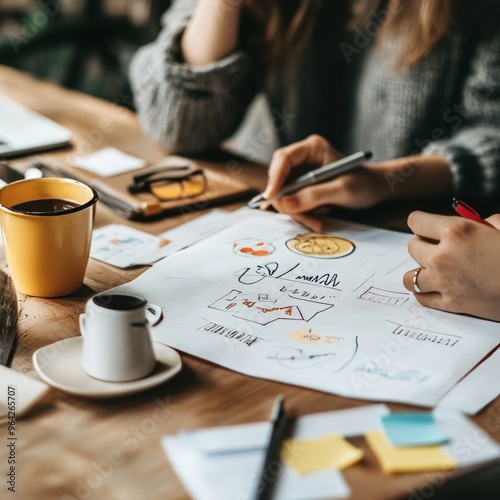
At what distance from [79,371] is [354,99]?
1.07 m

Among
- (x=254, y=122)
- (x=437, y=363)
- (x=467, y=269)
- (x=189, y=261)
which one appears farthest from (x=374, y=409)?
(x=254, y=122)

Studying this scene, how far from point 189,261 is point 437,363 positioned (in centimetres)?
34

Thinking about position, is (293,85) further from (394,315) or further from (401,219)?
(394,315)

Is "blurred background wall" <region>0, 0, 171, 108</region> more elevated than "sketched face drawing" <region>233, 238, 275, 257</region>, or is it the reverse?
"sketched face drawing" <region>233, 238, 275, 257</region>

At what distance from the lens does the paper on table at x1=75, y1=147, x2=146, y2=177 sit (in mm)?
1145

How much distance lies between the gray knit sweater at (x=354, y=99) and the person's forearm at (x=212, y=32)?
3 centimetres

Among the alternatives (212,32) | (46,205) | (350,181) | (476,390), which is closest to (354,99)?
(212,32)

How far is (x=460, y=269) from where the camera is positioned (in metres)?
0.75

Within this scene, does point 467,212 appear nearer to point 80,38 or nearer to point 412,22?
point 412,22

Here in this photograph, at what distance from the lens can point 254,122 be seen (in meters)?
1.67

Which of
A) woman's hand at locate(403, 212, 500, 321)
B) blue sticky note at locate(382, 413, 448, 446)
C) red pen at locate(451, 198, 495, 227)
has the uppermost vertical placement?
red pen at locate(451, 198, 495, 227)

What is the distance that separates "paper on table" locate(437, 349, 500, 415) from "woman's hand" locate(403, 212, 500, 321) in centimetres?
9

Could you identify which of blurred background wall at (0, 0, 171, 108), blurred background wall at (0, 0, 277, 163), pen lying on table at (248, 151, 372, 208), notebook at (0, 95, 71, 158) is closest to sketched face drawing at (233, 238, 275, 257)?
pen lying on table at (248, 151, 372, 208)

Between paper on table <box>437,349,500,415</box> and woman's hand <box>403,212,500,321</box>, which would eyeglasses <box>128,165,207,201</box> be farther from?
paper on table <box>437,349,500,415</box>
